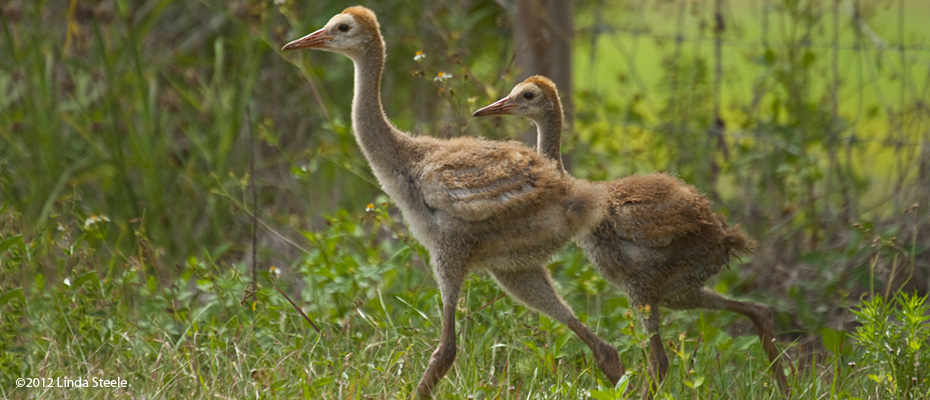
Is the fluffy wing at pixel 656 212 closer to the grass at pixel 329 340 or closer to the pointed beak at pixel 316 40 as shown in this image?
the grass at pixel 329 340

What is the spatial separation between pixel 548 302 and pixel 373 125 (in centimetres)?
98

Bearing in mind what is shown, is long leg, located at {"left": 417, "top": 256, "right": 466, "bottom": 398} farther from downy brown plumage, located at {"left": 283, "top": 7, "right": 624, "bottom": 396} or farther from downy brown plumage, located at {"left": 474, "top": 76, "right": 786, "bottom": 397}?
downy brown plumage, located at {"left": 474, "top": 76, "right": 786, "bottom": 397}

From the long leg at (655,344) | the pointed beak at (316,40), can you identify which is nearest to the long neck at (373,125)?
the pointed beak at (316,40)

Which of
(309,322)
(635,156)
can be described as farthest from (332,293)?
(635,156)

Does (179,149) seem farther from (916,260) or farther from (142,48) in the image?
(916,260)

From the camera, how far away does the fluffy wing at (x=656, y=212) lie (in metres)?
3.96

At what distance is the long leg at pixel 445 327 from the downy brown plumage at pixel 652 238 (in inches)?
24.3

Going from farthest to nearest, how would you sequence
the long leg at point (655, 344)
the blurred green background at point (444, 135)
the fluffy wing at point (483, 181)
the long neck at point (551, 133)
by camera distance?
the blurred green background at point (444, 135) < the long neck at point (551, 133) < the long leg at point (655, 344) < the fluffy wing at point (483, 181)

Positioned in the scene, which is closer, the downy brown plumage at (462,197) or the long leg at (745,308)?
the downy brown plumage at (462,197)

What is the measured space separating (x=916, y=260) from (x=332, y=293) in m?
2.90

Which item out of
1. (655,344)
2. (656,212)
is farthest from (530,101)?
(655,344)

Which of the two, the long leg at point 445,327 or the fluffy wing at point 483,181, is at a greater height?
the fluffy wing at point 483,181

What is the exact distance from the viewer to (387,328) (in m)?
4.30

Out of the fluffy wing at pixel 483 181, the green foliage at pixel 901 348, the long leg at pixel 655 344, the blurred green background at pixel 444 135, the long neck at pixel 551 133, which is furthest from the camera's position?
the blurred green background at pixel 444 135
